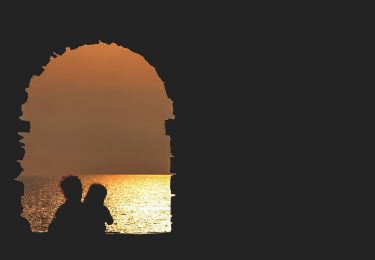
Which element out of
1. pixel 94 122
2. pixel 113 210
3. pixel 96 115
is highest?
pixel 96 115

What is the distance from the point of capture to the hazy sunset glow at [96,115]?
1235cm

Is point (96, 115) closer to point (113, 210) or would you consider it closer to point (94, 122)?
point (94, 122)

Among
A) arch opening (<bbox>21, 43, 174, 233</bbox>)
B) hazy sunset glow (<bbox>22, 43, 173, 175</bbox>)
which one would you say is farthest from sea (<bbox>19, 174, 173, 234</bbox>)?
hazy sunset glow (<bbox>22, 43, 173, 175</bbox>)

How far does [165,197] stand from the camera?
12.5m

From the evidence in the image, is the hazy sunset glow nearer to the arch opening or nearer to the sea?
the arch opening

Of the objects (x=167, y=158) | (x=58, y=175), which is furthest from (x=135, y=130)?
(x=58, y=175)

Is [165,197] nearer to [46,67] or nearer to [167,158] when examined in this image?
[167,158]

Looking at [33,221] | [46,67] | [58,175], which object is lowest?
[33,221]

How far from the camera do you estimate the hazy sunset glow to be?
12.4 metres

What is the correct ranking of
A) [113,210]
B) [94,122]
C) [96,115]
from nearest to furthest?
[113,210]
[94,122]
[96,115]

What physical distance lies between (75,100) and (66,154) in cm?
112

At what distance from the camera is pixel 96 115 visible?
12891 mm

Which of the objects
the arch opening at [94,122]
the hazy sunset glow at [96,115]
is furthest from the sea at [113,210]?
the hazy sunset glow at [96,115]

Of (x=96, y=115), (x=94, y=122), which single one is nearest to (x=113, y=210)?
(x=94, y=122)
